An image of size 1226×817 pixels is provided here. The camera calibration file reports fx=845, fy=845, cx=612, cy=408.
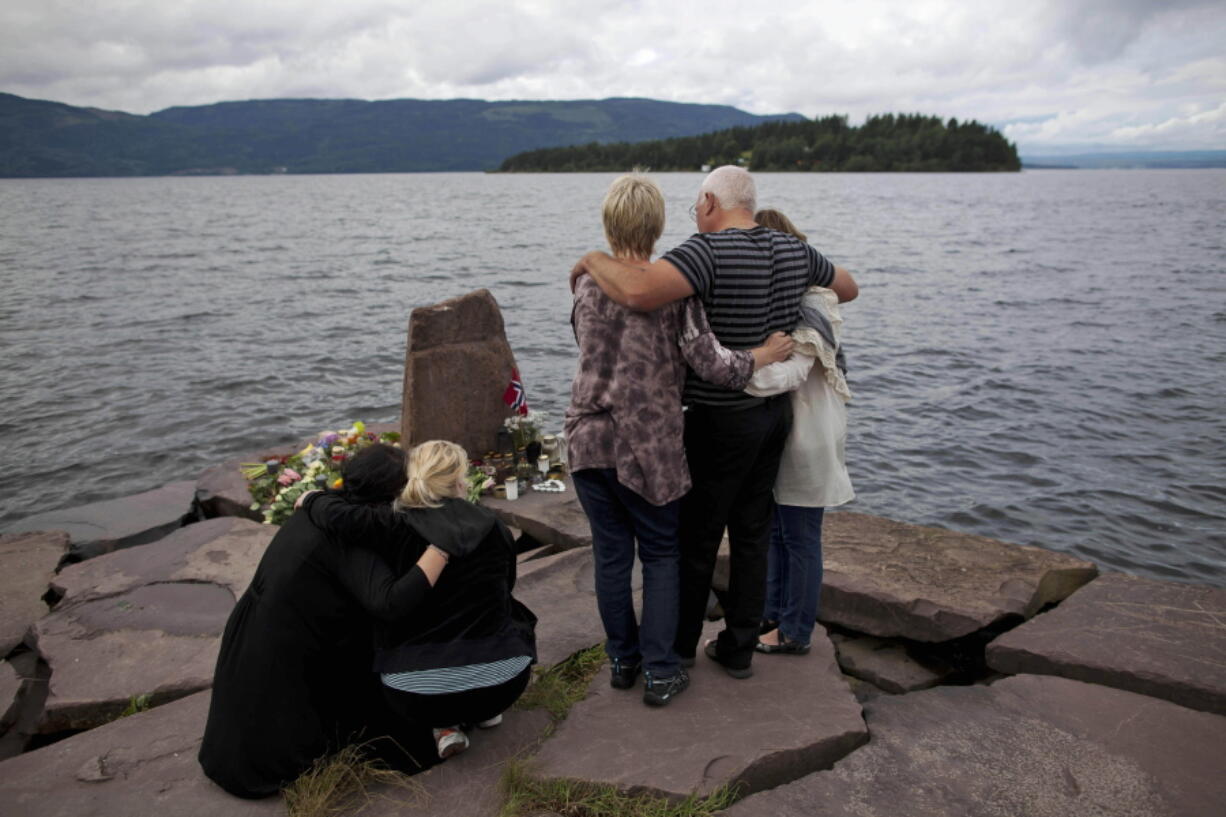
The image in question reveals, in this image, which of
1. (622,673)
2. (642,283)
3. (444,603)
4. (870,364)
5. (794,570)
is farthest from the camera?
(870,364)

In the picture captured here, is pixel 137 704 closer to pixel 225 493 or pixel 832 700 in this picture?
pixel 832 700

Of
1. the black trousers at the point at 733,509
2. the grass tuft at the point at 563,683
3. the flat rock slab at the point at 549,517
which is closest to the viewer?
the black trousers at the point at 733,509

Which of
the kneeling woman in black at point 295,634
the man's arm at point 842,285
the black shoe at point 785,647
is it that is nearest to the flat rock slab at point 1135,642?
the black shoe at point 785,647

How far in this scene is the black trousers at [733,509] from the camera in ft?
12.2

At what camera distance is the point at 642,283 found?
3.36 metres

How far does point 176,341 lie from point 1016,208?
5951 centimetres

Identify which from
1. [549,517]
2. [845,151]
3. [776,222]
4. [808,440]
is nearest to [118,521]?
[549,517]

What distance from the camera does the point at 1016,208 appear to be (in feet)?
203

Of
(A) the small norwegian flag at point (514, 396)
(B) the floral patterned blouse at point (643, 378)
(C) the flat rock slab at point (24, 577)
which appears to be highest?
(B) the floral patterned blouse at point (643, 378)

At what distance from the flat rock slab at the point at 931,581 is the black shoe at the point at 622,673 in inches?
68.3

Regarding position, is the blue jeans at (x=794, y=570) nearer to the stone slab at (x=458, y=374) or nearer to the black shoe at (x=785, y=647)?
the black shoe at (x=785, y=647)

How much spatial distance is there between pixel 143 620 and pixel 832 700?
4486 mm

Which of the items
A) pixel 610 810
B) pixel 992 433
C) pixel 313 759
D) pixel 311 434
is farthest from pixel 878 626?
pixel 311 434

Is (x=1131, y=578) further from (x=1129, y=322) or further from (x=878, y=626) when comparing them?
(x=1129, y=322)
